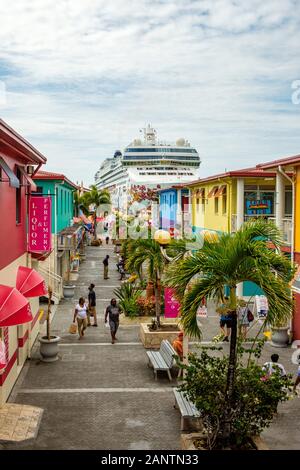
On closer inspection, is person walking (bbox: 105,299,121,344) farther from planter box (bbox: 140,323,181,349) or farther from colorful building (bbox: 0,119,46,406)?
colorful building (bbox: 0,119,46,406)

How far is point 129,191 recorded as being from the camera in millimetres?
73312

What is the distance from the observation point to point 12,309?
9758 millimetres

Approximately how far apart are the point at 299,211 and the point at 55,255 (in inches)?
475

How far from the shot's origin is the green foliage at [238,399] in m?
7.96

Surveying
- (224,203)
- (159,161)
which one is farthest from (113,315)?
(159,161)

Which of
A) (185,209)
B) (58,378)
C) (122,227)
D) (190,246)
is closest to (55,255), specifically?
(58,378)

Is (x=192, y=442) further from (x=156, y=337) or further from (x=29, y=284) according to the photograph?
(x=156, y=337)

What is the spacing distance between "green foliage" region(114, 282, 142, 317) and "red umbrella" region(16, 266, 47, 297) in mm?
8635

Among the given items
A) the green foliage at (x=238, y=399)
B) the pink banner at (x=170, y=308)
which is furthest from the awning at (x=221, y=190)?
the green foliage at (x=238, y=399)

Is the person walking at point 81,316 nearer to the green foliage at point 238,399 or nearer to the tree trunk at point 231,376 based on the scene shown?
the green foliage at point 238,399

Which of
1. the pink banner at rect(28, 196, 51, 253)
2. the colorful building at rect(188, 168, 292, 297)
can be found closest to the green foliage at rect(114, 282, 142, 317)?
the colorful building at rect(188, 168, 292, 297)

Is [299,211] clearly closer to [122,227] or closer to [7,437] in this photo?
[7,437]

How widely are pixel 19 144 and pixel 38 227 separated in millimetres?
4569

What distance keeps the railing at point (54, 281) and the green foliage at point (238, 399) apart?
16.9 meters
